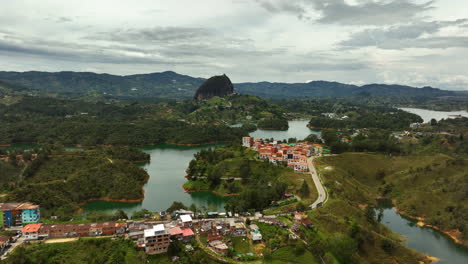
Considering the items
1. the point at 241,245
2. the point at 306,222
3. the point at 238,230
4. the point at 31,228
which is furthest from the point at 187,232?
the point at 31,228

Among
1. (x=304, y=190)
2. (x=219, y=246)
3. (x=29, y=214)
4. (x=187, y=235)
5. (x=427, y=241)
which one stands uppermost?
(x=304, y=190)

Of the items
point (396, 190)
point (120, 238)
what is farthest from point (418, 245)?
point (120, 238)

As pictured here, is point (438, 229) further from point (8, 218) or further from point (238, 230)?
point (8, 218)

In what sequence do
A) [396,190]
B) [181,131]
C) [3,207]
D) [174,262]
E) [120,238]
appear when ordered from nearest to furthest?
[174,262] → [120,238] → [3,207] → [396,190] → [181,131]

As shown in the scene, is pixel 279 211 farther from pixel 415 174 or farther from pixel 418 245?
pixel 415 174

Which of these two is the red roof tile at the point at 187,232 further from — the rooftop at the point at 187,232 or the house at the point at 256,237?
the house at the point at 256,237

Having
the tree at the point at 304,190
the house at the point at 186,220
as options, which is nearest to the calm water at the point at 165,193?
the house at the point at 186,220

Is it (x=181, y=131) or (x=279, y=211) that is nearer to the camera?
(x=279, y=211)
